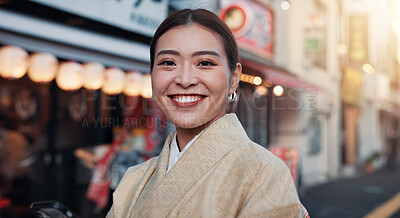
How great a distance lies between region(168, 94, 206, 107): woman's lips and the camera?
139 cm

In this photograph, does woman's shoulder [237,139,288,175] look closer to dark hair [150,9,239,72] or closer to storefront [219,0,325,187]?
dark hair [150,9,239,72]

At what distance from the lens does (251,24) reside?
29.2 ft

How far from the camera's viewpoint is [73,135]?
665 centimetres

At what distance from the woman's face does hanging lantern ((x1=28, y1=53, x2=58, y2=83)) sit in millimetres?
3696

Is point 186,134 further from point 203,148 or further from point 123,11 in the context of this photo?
point 123,11

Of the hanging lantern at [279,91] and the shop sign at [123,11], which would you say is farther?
the hanging lantern at [279,91]

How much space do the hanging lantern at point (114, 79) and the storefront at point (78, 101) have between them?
0.01 m

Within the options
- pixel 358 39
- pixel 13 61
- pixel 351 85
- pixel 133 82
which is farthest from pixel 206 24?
pixel 351 85

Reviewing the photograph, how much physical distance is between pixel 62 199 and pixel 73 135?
108 centimetres

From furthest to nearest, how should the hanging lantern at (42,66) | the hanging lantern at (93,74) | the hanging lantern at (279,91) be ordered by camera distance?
the hanging lantern at (279,91), the hanging lantern at (93,74), the hanging lantern at (42,66)

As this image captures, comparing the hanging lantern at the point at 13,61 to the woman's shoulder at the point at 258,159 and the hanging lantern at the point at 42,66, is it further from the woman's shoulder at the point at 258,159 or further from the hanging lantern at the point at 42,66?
the woman's shoulder at the point at 258,159

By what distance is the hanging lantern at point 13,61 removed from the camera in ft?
13.9

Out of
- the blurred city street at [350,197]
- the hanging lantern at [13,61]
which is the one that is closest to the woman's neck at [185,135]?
the hanging lantern at [13,61]

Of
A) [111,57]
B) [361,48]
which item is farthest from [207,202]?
[361,48]
